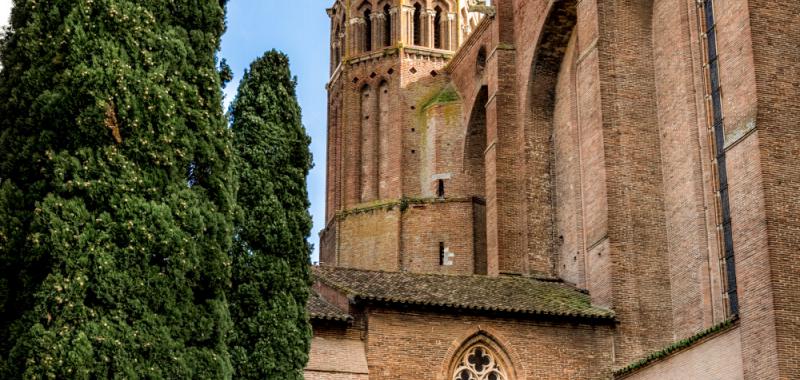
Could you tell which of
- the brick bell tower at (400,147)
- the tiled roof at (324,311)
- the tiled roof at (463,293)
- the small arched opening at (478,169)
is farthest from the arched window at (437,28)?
the tiled roof at (324,311)

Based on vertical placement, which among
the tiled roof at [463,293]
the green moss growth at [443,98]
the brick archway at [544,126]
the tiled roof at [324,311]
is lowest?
the tiled roof at [324,311]

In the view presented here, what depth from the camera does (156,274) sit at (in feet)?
51.9

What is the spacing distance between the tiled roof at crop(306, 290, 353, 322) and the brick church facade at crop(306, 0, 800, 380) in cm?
5

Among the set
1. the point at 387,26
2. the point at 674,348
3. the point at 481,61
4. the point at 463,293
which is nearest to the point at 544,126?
the point at 481,61

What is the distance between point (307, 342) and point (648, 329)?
27.0 ft

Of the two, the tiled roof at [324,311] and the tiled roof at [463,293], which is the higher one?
the tiled roof at [463,293]

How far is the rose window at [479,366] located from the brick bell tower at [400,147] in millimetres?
10196

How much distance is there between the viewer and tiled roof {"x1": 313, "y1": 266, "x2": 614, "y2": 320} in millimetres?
24469

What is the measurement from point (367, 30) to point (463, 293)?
1782 cm

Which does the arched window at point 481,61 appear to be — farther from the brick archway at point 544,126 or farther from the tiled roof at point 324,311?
the tiled roof at point 324,311

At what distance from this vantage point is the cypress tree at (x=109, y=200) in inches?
593

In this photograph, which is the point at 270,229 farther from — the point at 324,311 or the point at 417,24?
the point at 417,24

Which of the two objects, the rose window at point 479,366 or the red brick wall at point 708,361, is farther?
the rose window at point 479,366

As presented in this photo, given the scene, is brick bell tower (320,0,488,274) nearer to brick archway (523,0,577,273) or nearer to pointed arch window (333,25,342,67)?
pointed arch window (333,25,342,67)
